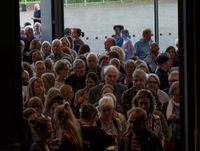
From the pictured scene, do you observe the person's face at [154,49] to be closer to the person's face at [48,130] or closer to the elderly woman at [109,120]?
the elderly woman at [109,120]

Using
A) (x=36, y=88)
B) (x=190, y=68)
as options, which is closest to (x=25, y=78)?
(x=36, y=88)

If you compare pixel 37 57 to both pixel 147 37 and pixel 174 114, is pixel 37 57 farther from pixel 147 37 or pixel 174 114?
pixel 174 114

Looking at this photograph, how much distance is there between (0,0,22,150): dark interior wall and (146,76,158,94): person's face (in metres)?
0.88

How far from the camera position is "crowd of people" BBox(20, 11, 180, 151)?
2836 millimetres

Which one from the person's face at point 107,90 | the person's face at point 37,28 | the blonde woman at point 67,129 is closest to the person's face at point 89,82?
the person's face at point 107,90

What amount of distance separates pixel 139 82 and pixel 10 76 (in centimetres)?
89

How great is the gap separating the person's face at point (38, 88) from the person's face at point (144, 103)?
702 mm

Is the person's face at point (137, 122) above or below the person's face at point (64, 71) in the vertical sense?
below

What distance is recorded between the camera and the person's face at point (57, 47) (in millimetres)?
3365

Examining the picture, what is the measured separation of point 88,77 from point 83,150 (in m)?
0.58

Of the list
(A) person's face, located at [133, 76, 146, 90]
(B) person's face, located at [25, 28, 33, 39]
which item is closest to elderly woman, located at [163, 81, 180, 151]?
(A) person's face, located at [133, 76, 146, 90]

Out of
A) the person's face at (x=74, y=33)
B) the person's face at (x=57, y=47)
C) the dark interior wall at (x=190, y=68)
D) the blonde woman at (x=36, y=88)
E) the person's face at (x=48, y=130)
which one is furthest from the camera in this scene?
the person's face at (x=74, y=33)

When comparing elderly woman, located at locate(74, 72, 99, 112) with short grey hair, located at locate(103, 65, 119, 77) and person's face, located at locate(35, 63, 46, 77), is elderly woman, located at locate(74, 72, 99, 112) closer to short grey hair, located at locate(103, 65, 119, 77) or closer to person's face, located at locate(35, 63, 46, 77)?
short grey hair, located at locate(103, 65, 119, 77)

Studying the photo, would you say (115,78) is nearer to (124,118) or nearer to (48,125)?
(124,118)
